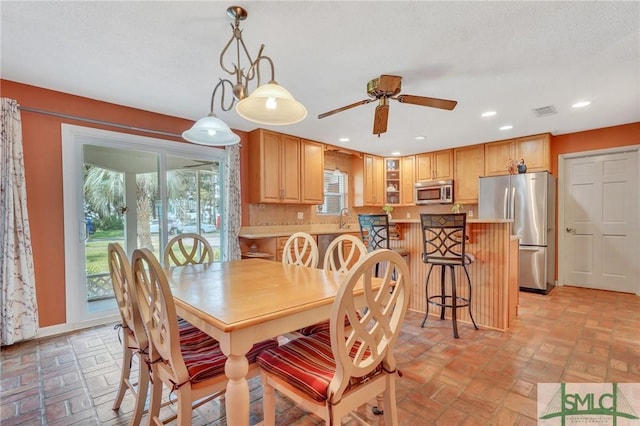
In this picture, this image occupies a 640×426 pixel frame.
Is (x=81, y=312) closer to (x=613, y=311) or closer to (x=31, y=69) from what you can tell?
(x=31, y=69)

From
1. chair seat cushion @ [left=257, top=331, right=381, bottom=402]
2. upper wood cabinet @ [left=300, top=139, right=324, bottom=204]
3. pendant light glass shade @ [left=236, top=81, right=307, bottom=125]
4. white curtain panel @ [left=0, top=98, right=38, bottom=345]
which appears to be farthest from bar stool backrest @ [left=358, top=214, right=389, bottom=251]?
white curtain panel @ [left=0, top=98, right=38, bottom=345]

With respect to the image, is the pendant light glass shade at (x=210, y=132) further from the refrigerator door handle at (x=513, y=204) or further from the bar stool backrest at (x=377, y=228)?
the refrigerator door handle at (x=513, y=204)

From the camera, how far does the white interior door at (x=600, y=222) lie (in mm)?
4145

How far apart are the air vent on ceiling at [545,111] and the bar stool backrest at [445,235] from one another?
1.82 metres

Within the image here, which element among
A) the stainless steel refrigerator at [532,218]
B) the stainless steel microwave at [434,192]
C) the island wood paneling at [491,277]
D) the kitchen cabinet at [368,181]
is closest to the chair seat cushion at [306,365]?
the island wood paneling at [491,277]

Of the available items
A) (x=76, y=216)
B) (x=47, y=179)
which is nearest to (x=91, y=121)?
(x=47, y=179)

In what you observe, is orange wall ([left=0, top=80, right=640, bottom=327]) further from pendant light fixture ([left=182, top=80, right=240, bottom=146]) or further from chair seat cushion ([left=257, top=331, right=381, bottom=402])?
chair seat cushion ([left=257, top=331, right=381, bottom=402])

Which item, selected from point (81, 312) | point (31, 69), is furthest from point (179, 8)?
point (81, 312)

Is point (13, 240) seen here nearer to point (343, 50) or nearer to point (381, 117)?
point (343, 50)

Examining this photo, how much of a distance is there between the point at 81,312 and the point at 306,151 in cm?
342

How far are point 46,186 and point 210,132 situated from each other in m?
2.03

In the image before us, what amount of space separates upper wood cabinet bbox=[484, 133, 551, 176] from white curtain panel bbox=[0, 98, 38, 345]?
5.91 m

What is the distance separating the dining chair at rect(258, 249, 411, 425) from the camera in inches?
42.1

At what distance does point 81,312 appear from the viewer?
3.08 metres
